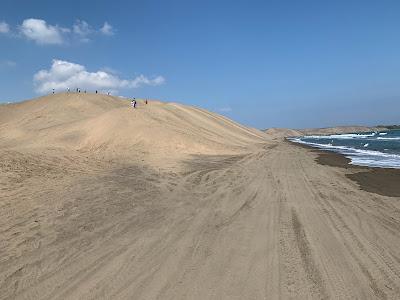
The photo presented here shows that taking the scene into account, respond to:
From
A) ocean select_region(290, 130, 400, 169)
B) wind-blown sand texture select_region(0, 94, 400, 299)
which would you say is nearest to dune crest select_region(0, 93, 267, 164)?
wind-blown sand texture select_region(0, 94, 400, 299)

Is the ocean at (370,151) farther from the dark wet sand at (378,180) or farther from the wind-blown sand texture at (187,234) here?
the wind-blown sand texture at (187,234)

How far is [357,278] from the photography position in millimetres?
6422

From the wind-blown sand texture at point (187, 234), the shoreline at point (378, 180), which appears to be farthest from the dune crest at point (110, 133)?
the shoreline at point (378, 180)

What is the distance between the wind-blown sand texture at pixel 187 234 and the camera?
614 cm

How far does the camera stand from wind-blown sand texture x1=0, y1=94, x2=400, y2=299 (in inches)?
242

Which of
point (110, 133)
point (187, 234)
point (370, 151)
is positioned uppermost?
point (110, 133)

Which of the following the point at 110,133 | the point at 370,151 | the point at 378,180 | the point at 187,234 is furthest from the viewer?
the point at 370,151

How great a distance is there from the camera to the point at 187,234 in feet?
28.9

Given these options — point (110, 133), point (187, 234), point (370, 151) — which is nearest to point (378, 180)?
point (187, 234)

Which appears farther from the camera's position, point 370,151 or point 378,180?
point 370,151

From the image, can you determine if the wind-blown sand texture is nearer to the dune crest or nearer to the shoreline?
the shoreline

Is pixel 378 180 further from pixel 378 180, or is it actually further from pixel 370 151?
pixel 370 151

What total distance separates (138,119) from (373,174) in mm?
20455

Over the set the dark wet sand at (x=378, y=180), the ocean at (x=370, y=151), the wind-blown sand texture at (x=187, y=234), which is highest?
the ocean at (x=370, y=151)
